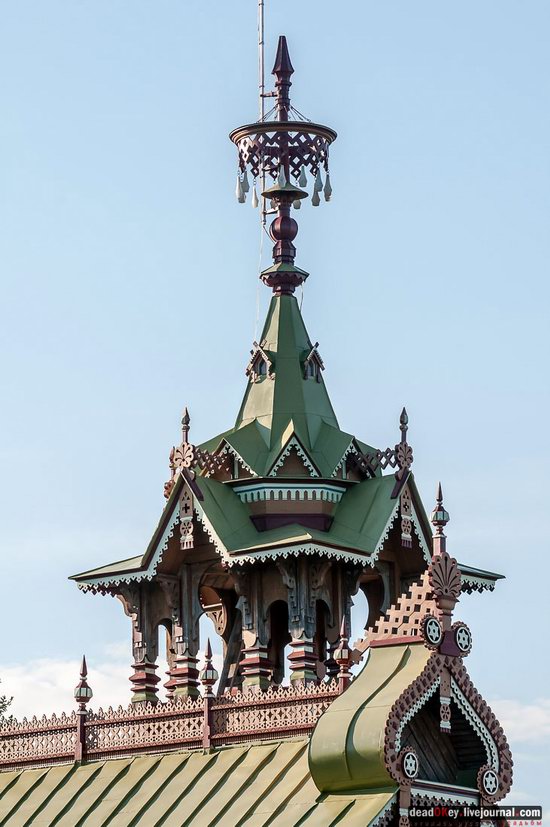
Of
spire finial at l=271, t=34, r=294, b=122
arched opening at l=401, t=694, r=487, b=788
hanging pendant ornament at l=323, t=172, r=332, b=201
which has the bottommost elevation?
arched opening at l=401, t=694, r=487, b=788

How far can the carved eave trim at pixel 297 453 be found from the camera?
43.0 meters

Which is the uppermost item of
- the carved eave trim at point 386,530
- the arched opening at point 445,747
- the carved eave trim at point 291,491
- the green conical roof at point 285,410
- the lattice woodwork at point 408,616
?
the green conical roof at point 285,410

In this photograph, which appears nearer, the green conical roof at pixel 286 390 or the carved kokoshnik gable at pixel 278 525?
the carved kokoshnik gable at pixel 278 525

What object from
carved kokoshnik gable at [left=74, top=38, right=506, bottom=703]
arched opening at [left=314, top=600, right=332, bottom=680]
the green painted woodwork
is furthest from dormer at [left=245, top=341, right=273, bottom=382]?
the green painted woodwork

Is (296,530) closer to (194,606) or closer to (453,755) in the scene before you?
(194,606)

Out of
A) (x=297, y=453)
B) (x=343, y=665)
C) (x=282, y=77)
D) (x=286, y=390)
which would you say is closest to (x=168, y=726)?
(x=343, y=665)

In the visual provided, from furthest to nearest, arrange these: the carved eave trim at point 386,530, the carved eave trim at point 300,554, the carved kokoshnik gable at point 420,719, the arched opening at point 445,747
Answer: the carved eave trim at point 386,530 → the carved eave trim at point 300,554 → the arched opening at point 445,747 → the carved kokoshnik gable at point 420,719

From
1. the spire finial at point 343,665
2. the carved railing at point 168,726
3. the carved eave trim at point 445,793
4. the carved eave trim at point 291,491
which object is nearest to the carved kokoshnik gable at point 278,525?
the carved eave trim at point 291,491

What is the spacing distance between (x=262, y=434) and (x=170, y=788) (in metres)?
6.85

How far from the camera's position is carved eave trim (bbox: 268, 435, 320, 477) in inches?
1692

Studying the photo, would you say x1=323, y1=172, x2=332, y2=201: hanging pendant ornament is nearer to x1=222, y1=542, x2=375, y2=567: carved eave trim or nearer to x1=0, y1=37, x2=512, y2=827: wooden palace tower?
x1=0, y1=37, x2=512, y2=827: wooden palace tower

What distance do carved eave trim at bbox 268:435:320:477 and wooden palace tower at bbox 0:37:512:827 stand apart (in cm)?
4

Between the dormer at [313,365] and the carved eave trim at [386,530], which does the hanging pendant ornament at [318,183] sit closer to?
the dormer at [313,365]

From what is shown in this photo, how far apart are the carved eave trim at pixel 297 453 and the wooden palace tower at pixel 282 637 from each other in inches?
1.5
